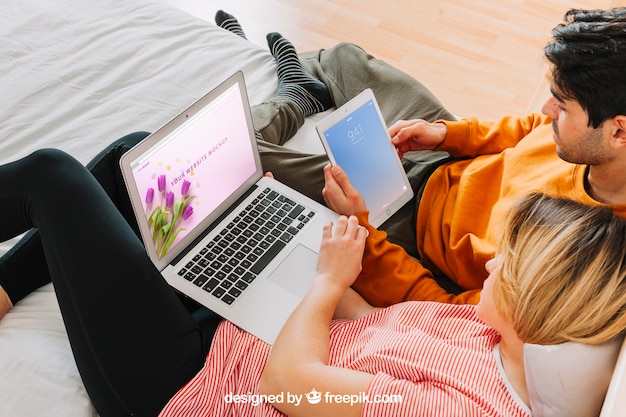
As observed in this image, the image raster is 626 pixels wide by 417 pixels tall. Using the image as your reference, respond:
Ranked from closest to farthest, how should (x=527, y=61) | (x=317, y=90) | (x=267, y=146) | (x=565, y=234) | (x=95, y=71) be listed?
(x=565, y=234) → (x=267, y=146) → (x=95, y=71) → (x=317, y=90) → (x=527, y=61)

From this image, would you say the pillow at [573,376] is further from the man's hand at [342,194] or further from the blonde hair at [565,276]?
the man's hand at [342,194]

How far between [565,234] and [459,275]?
424 mm

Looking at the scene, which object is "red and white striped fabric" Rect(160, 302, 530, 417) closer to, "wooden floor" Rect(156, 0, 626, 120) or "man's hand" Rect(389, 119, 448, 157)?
"man's hand" Rect(389, 119, 448, 157)

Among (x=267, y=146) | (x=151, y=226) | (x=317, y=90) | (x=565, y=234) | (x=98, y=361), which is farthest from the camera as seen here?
(x=317, y=90)

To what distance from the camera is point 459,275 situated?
4.26ft

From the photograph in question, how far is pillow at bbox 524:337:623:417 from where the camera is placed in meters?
0.84

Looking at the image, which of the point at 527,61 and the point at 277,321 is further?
the point at 527,61

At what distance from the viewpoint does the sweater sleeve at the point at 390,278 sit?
1.22 metres

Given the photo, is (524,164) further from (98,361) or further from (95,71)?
(95,71)

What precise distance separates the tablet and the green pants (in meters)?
0.05

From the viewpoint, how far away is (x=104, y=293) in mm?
1041

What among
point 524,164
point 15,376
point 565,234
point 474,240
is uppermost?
point 565,234

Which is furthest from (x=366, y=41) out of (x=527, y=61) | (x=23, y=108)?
(x=23, y=108)

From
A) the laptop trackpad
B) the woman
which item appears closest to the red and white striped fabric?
the woman
